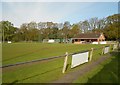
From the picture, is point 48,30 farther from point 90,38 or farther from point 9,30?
point 90,38

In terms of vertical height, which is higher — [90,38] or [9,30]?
[9,30]

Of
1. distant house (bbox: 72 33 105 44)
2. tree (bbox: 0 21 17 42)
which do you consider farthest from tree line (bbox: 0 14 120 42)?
distant house (bbox: 72 33 105 44)

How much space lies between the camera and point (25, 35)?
93938 mm

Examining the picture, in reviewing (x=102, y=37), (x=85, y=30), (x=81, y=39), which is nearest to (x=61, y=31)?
(x=85, y=30)

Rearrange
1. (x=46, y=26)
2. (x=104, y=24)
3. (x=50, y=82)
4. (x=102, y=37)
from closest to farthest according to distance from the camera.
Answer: (x=50, y=82)
(x=102, y=37)
(x=104, y=24)
(x=46, y=26)

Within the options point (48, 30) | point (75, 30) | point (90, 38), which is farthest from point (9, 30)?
point (90, 38)

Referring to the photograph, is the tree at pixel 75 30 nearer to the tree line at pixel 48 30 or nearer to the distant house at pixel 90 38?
the tree line at pixel 48 30

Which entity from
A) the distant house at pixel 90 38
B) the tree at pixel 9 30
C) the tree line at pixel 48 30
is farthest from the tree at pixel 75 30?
the tree at pixel 9 30

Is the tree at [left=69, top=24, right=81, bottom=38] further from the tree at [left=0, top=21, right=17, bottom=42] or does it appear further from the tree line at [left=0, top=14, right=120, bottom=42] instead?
the tree at [left=0, top=21, right=17, bottom=42]

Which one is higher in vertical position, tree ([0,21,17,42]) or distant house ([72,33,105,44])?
tree ([0,21,17,42])

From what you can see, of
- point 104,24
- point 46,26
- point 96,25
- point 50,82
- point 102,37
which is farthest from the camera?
point 46,26

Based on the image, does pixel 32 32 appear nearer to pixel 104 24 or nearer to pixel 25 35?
pixel 25 35

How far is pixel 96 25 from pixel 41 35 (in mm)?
29701

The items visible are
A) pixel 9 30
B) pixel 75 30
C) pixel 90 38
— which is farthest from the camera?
pixel 75 30
